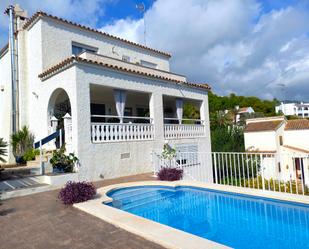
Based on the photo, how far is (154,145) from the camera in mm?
14148

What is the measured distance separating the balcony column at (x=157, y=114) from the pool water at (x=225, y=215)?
5.31 metres

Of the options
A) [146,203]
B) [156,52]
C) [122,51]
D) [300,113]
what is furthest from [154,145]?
[300,113]

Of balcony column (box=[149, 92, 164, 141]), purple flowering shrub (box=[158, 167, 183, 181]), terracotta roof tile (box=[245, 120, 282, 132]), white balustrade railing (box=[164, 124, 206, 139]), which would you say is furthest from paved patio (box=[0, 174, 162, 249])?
terracotta roof tile (box=[245, 120, 282, 132])

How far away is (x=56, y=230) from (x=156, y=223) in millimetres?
2189

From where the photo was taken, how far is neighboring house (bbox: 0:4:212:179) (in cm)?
1100

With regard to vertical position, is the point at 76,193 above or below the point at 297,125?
below

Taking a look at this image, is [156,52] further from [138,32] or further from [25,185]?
[25,185]

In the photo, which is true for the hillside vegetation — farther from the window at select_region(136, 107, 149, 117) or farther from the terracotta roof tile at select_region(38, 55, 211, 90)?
the terracotta roof tile at select_region(38, 55, 211, 90)

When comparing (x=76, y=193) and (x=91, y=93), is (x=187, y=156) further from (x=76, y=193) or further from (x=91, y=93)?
(x=76, y=193)

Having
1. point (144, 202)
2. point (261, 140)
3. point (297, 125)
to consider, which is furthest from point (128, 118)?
point (297, 125)

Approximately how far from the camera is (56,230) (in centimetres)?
525

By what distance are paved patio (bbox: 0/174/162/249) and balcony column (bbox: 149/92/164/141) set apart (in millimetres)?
7930

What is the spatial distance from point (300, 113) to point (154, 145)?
494ft

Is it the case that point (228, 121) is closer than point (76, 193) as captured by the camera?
No
